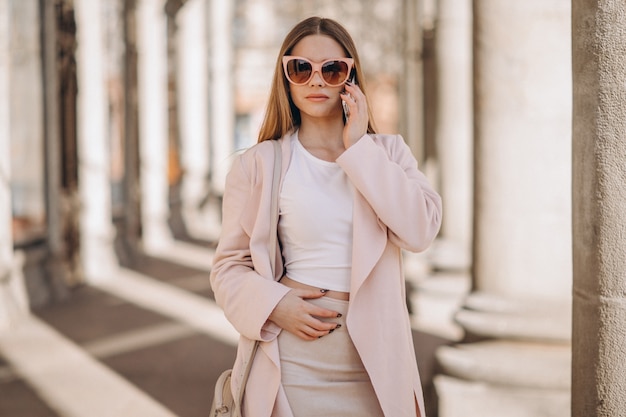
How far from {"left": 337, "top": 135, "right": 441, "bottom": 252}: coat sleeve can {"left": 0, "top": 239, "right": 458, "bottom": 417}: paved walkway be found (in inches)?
126

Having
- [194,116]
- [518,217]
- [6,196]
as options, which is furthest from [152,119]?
[518,217]

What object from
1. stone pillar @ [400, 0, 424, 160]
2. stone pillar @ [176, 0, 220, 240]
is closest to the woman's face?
stone pillar @ [400, 0, 424, 160]

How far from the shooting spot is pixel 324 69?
7.86 feet

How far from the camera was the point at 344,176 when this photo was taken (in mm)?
2381

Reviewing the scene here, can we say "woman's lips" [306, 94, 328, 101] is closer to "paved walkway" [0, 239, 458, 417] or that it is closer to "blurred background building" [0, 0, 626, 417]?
"blurred background building" [0, 0, 626, 417]

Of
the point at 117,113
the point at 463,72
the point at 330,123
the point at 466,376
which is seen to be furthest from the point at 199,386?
the point at 117,113

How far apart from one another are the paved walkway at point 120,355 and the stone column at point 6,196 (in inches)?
11.3

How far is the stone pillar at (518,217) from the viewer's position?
14.3 feet

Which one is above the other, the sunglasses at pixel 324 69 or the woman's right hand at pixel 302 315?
the sunglasses at pixel 324 69

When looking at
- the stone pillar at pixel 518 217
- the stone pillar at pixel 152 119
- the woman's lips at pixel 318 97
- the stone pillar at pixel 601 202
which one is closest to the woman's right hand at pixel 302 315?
the woman's lips at pixel 318 97

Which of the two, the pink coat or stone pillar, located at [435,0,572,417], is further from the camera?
stone pillar, located at [435,0,572,417]

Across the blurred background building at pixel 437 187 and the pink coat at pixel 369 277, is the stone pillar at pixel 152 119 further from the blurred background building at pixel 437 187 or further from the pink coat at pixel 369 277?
the pink coat at pixel 369 277

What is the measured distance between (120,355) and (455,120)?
4.57m

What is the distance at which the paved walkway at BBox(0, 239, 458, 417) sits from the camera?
18.1ft
